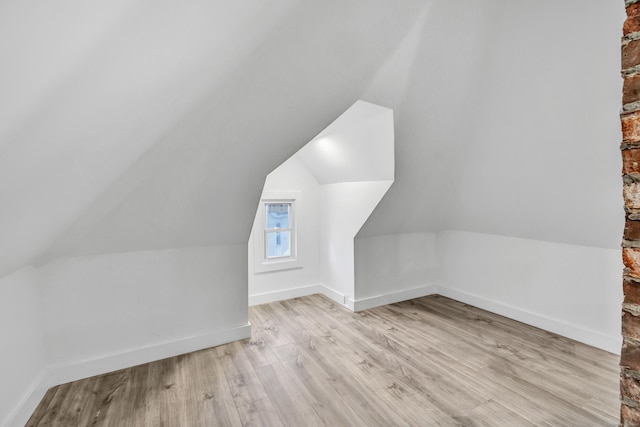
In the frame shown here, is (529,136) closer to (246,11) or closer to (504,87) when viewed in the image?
(504,87)

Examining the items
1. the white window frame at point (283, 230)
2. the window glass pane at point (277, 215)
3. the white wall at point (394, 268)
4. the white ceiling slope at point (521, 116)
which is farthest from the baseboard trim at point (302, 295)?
the white ceiling slope at point (521, 116)

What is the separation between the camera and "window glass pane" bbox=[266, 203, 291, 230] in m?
3.86

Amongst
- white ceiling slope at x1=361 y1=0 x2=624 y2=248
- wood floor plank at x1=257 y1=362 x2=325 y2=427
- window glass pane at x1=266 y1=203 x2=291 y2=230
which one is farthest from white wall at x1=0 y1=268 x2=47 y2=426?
white ceiling slope at x1=361 y1=0 x2=624 y2=248

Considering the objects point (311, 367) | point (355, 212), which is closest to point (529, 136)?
point (355, 212)

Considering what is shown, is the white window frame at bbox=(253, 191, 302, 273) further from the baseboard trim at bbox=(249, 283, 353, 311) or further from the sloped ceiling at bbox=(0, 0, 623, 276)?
the sloped ceiling at bbox=(0, 0, 623, 276)

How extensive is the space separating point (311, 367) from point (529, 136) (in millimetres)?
2418

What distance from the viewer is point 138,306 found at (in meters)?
2.42

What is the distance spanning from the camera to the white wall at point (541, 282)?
8.46 feet

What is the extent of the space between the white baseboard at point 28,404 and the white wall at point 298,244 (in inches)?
75.5

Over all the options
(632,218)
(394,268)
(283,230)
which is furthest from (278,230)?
(632,218)

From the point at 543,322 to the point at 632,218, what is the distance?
290cm

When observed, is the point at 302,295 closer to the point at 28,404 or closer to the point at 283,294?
the point at 283,294

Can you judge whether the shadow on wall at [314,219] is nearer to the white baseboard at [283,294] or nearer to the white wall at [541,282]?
the white baseboard at [283,294]

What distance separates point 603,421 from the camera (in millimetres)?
1743
